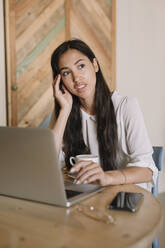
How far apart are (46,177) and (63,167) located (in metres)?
0.78

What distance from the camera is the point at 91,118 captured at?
1675mm

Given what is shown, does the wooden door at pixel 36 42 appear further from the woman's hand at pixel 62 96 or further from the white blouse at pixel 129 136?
the white blouse at pixel 129 136

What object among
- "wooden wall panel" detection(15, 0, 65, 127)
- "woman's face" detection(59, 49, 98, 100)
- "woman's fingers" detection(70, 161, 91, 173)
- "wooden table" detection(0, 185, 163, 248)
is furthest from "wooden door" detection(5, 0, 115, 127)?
"wooden table" detection(0, 185, 163, 248)

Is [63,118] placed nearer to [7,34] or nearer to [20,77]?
[20,77]

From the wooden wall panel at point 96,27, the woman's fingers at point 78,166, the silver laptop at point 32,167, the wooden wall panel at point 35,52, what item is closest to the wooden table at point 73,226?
the silver laptop at point 32,167

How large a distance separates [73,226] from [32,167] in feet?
0.71

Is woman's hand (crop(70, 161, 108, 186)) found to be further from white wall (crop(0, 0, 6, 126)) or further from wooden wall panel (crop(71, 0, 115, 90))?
wooden wall panel (crop(71, 0, 115, 90))

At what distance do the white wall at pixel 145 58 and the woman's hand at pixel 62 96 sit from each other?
1150 millimetres

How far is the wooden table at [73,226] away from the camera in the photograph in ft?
2.04

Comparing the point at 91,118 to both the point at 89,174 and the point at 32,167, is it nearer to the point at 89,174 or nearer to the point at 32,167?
the point at 89,174

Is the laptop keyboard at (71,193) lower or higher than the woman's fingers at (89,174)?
lower

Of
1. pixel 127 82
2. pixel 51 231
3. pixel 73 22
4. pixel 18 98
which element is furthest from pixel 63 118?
pixel 127 82

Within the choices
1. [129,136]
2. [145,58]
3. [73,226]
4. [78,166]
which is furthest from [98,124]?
[145,58]

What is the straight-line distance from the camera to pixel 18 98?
2.07 metres
